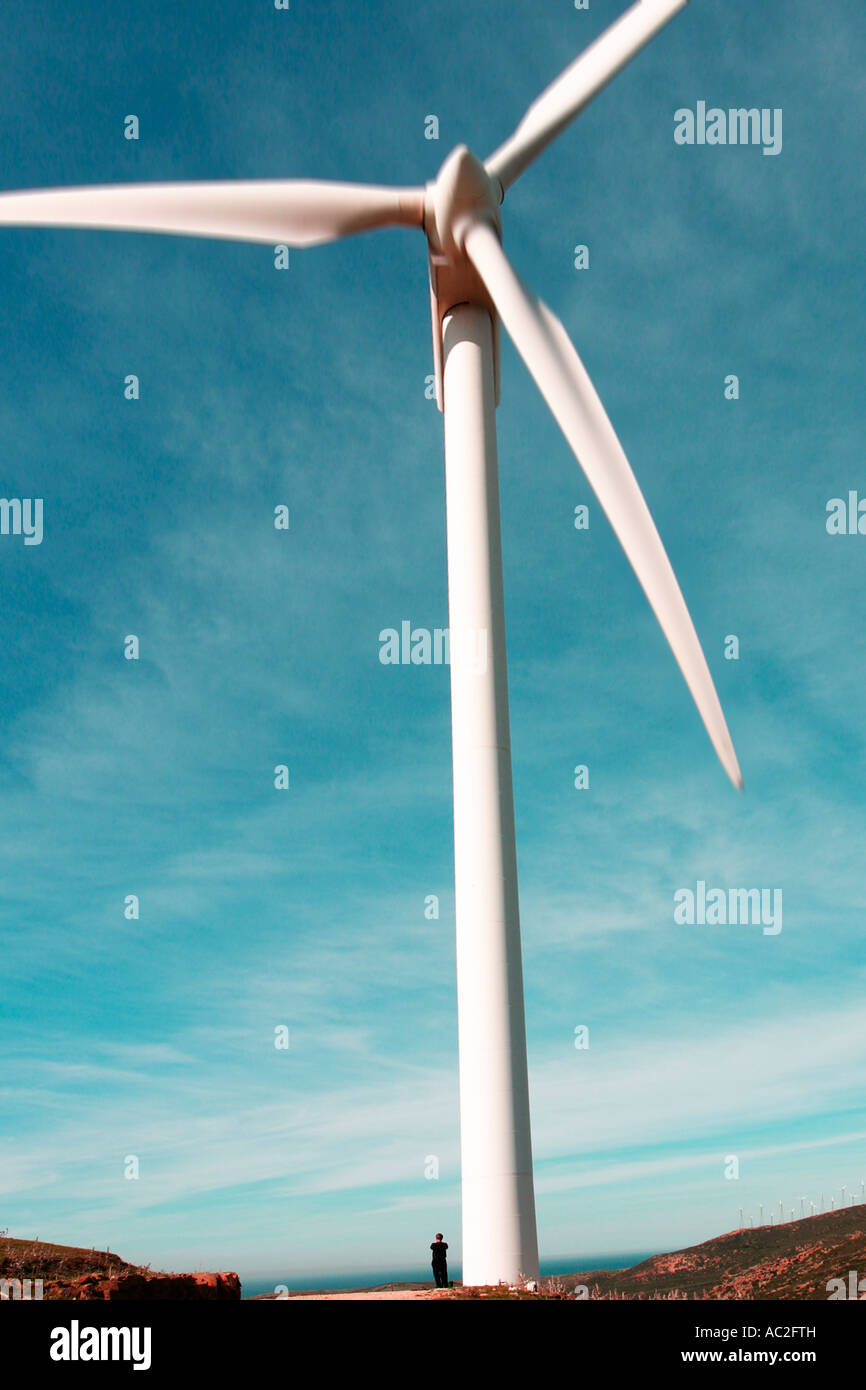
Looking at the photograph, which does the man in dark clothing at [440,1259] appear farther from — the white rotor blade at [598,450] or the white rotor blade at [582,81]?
the white rotor blade at [582,81]

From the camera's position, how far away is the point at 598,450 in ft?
87.7

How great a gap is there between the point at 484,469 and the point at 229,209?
416 inches

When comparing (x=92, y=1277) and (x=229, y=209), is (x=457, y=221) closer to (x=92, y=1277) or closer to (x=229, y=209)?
(x=229, y=209)

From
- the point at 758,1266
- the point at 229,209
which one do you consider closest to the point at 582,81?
the point at 229,209

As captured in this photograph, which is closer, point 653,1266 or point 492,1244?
point 492,1244

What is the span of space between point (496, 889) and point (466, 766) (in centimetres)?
322

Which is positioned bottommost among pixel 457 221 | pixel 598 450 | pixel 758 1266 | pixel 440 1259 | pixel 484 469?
pixel 758 1266

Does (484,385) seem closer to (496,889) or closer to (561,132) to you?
(561,132)

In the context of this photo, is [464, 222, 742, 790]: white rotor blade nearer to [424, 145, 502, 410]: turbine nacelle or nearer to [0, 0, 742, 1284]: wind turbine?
[0, 0, 742, 1284]: wind turbine

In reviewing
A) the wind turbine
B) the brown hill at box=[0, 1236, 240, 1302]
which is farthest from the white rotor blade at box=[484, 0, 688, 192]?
the brown hill at box=[0, 1236, 240, 1302]

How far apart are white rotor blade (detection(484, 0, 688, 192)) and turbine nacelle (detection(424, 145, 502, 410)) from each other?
1.42m

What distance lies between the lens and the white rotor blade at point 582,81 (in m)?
32.4

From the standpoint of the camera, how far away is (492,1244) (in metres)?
23.8
